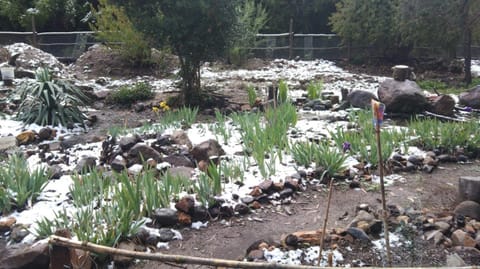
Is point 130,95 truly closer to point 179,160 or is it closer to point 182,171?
point 179,160

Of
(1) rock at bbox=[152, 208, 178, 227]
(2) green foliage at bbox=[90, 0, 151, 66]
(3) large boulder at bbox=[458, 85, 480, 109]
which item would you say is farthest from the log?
(2) green foliage at bbox=[90, 0, 151, 66]

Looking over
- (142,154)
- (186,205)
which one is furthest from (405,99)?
(186,205)

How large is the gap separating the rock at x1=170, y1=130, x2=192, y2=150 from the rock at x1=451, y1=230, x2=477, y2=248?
115 inches

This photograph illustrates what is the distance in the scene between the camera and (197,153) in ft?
15.8

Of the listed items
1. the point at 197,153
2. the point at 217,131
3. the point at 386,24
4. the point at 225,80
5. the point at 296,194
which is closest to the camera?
the point at 296,194

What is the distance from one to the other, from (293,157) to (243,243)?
152 cm

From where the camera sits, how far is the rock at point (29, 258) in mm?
2875

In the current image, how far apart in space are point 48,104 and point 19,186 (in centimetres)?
351

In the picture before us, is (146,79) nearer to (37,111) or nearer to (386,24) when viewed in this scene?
(37,111)

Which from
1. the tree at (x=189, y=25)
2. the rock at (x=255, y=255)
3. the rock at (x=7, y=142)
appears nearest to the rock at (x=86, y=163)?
the rock at (x=7, y=142)

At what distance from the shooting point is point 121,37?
12031 millimetres

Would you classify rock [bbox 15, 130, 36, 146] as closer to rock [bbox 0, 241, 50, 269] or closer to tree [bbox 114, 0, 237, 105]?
tree [bbox 114, 0, 237, 105]

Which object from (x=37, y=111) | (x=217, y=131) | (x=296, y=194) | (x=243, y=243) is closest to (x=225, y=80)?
(x=37, y=111)

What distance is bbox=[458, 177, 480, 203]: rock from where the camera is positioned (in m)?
3.65
